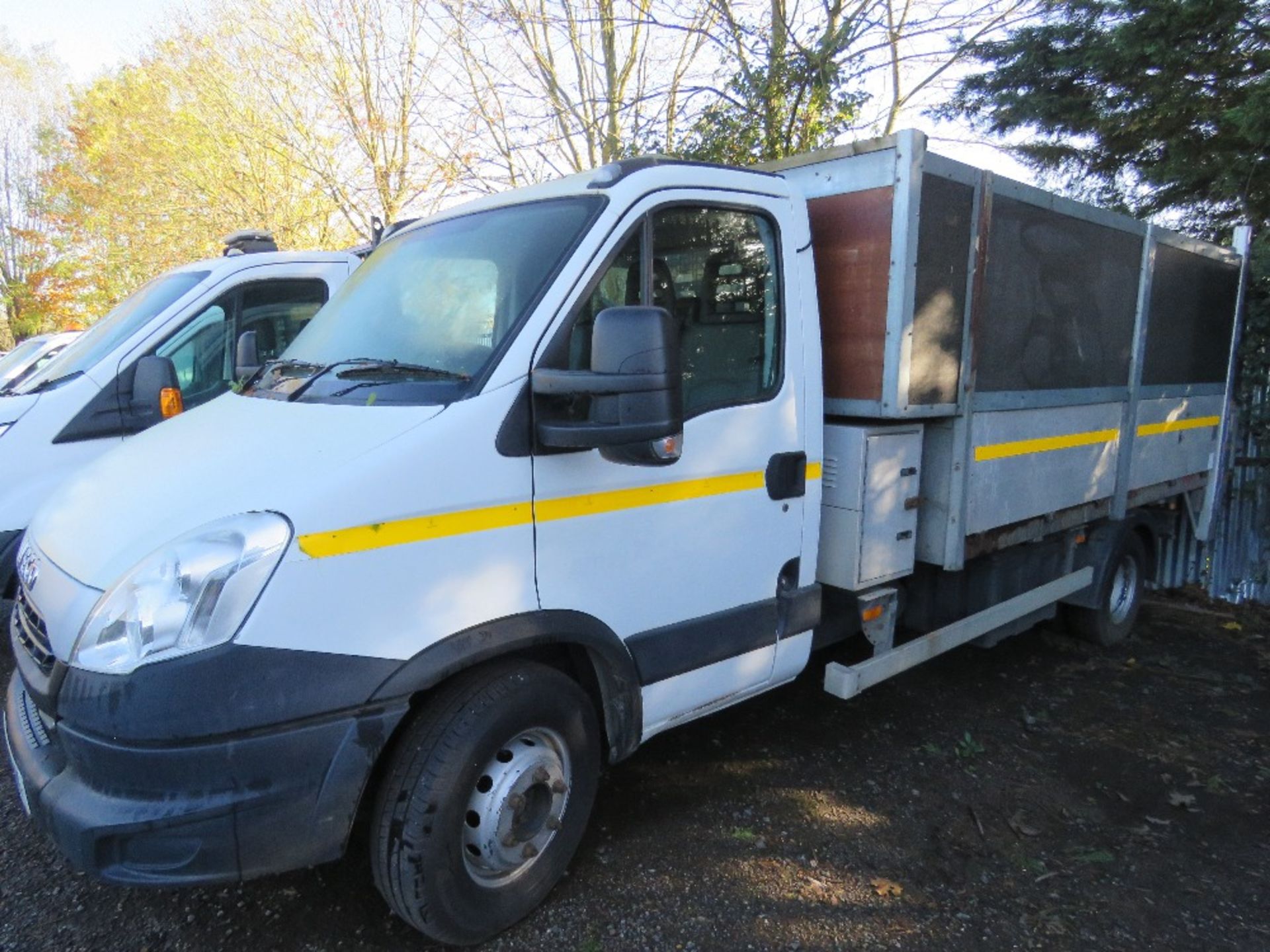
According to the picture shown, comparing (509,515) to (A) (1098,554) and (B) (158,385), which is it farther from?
(A) (1098,554)

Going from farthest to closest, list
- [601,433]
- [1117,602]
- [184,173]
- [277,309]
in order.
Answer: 1. [184,173]
2. [1117,602]
3. [277,309]
4. [601,433]

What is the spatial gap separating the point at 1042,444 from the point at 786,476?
5.87ft

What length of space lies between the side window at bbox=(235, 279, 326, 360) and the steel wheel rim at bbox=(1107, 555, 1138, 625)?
552 cm

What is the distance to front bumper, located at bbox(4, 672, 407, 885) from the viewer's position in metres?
2.06

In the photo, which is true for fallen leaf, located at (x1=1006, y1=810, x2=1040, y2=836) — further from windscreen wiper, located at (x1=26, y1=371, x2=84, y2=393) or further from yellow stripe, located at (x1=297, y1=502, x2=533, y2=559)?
windscreen wiper, located at (x1=26, y1=371, x2=84, y2=393)

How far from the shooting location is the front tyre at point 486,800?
93.0 inches

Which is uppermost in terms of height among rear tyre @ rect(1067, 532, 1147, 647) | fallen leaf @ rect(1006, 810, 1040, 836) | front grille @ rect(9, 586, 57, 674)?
front grille @ rect(9, 586, 57, 674)

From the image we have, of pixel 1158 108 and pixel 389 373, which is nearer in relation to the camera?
pixel 389 373

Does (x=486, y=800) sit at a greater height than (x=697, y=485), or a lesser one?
lesser

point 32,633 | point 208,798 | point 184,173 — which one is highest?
point 184,173

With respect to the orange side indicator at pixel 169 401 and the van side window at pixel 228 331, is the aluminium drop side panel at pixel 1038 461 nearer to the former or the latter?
the van side window at pixel 228 331

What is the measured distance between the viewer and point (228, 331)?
5262 mm

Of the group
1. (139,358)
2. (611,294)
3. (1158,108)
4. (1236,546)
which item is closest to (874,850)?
(611,294)

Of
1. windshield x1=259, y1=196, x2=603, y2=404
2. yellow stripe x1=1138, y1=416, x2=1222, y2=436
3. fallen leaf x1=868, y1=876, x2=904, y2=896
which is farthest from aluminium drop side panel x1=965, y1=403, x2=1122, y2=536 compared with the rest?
windshield x1=259, y1=196, x2=603, y2=404
